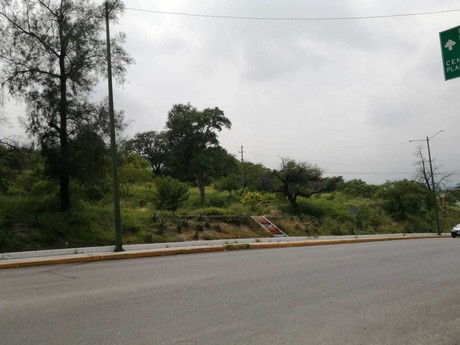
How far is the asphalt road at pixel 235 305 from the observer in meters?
5.54

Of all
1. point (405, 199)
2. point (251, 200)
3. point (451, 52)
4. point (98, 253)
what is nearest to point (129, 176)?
point (251, 200)

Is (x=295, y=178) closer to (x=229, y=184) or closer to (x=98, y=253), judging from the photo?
(x=229, y=184)

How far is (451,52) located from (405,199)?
41.3 meters

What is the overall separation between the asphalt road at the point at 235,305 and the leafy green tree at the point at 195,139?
1607 inches

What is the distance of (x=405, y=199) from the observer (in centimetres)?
4919

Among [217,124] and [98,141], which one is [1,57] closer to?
[98,141]

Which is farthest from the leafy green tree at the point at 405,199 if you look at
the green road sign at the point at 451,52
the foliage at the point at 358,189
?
the green road sign at the point at 451,52

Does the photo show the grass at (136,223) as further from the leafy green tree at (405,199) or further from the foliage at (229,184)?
the leafy green tree at (405,199)

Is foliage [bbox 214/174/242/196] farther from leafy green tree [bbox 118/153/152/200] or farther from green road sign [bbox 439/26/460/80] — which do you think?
green road sign [bbox 439/26/460/80]

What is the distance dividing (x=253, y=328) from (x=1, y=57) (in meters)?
19.1

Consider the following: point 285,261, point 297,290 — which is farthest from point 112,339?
point 285,261

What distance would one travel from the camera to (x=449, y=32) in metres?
11.0

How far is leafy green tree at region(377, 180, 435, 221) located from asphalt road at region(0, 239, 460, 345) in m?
39.8

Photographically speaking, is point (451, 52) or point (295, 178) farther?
point (295, 178)
